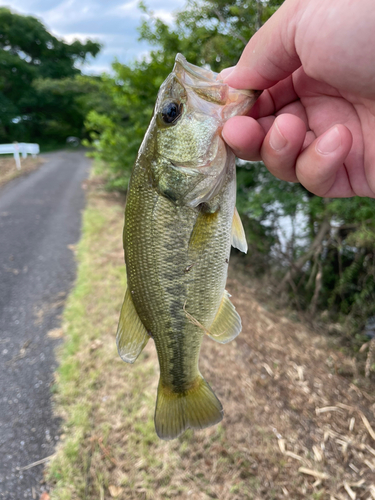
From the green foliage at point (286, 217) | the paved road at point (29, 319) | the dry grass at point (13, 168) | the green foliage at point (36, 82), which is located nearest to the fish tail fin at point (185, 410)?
the paved road at point (29, 319)

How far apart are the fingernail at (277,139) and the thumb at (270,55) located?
0.88ft

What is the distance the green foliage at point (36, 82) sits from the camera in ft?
90.1

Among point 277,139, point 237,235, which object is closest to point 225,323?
point 237,235

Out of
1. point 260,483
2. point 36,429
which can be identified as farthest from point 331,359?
point 36,429

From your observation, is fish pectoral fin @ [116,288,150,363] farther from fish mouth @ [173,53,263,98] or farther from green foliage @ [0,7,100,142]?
green foliage @ [0,7,100,142]

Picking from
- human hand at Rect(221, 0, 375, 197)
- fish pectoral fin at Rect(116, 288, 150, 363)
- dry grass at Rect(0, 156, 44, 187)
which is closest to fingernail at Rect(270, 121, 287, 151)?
human hand at Rect(221, 0, 375, 197)

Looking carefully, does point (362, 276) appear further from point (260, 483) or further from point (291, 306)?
point (260, 483)

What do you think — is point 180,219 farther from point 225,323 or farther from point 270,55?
point 270,55

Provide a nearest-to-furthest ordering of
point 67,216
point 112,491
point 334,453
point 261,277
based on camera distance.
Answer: point 112,491, point 334,453, point 261,277, point 67,216

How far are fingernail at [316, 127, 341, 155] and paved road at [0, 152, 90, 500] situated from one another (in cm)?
323

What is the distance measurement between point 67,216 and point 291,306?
20.9 ft

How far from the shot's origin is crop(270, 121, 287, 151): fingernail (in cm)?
140

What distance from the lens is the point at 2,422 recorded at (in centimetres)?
320

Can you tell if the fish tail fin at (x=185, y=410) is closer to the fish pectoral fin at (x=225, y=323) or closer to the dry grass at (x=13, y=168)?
the fish pectoral fin at (x=225, y=323)
